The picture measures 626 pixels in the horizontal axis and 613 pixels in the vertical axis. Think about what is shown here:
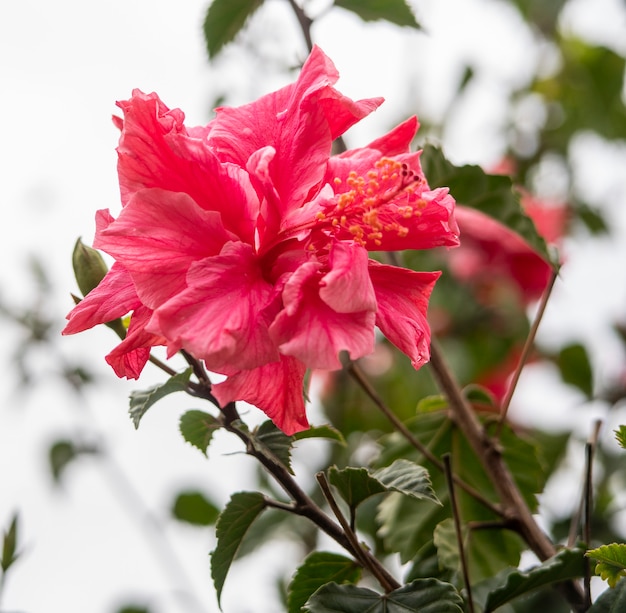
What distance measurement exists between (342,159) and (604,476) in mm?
975

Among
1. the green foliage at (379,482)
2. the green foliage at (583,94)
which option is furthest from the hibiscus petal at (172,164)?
Result: the green foliage at (583,94)

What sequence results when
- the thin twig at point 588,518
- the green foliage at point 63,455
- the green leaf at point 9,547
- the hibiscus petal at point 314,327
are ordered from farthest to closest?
the green foliage at point 63,455 < the green leaf at point 9,547 < the thin twig at point 588,518 < the hibiscus petal at point 314,327

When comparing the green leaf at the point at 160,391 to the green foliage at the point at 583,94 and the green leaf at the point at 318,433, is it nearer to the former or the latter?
the green leaf at the point at 318,433

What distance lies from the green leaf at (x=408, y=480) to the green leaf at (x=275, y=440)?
3.3 inches

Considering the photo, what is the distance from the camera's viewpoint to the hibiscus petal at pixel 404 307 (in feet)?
1.95

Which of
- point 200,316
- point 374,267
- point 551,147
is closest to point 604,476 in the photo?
point 551,147

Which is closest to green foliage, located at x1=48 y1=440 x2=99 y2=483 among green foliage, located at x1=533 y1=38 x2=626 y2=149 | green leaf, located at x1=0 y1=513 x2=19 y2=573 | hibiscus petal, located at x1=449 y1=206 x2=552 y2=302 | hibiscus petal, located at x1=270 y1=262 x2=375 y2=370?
green leaf, located at x1=0 y1=513 x2=19 y2=573

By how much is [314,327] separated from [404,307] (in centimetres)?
10

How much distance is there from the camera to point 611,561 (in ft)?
1.89

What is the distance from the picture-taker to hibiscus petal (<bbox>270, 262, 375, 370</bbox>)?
1.72 feet

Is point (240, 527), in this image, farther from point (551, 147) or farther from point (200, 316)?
point (551, 147)

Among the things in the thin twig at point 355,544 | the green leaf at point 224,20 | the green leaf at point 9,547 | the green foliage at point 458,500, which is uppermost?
the green leaf at point 224,20

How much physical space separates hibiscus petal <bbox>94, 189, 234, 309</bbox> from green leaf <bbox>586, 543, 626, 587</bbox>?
1.16ft

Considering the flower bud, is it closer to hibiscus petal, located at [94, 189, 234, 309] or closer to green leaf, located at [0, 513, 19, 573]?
hibiscus petal, located at [94, 189, 234, 309]
